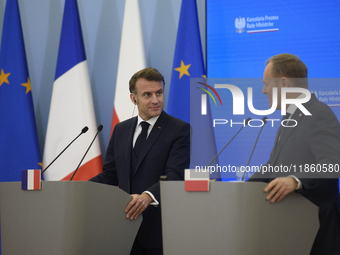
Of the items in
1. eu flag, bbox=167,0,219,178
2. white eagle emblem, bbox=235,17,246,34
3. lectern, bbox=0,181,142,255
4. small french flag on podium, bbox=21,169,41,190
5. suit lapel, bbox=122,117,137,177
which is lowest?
lectern, bbox=0,181,142,255

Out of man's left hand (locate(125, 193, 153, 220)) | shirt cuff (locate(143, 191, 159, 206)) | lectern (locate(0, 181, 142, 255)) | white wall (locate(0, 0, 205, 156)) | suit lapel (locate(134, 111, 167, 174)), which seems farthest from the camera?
white wall (locate(0, 0, 205, 156))

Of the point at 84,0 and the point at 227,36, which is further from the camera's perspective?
the point at 84,0

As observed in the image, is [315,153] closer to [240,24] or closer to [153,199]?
[153,199]

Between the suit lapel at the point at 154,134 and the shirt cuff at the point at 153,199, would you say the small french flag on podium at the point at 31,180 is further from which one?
the suit lapel at the point at 154,134

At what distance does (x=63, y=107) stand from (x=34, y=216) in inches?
82.2

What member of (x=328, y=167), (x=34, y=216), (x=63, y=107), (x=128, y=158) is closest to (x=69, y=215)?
(x=34, y=216)

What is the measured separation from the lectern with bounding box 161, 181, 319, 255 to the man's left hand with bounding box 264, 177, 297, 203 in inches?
1.0

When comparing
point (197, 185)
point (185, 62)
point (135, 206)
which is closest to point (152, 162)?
point (135, 206)

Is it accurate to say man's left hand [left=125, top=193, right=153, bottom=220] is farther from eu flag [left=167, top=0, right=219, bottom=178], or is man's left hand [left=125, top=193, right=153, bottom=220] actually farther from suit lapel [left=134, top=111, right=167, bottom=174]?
eu flag [left=167, top=0, right=219, bottom=178]

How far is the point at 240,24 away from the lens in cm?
371

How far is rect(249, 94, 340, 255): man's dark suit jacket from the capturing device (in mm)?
1584

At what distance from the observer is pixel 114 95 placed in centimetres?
420

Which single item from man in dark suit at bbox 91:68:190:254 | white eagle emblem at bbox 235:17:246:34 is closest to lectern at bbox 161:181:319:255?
man in dark suit at bbox 91:68:190:254

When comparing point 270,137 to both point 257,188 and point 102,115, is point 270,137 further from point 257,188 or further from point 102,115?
point 102,115
